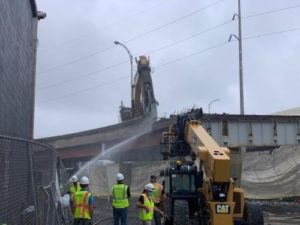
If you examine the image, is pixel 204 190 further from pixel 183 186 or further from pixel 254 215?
pixel 254 215

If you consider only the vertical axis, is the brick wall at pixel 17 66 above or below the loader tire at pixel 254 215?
above

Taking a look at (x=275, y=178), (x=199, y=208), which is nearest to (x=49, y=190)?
(x=199, y=208)

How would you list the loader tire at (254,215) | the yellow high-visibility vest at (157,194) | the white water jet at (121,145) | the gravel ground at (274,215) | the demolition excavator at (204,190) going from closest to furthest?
the demolition excavator at (204,190) → the loader tire at (254,215) → the yellow high-visibility vest at (157,194) → the gravel ground at (274,215) → the white water jet at (121,145)

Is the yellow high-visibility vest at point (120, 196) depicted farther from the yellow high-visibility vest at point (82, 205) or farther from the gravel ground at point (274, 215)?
the gravel ground at point (274, 215)

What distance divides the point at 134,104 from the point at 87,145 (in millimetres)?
13291

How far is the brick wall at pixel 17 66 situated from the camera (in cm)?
1168

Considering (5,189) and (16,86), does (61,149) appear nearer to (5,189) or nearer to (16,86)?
(16,86)

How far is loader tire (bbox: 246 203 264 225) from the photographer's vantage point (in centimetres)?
1374

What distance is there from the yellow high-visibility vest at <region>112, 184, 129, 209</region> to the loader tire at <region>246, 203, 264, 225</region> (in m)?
2.98

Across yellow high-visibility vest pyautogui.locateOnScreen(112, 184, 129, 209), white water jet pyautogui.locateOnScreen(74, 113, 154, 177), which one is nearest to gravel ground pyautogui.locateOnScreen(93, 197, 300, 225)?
yellow high-visibility vest pyautogui.locateOnScreen(112, 184, 129, 209)

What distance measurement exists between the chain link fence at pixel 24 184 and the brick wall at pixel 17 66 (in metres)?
1.34

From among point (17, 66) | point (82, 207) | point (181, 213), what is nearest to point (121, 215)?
point (181, 213)

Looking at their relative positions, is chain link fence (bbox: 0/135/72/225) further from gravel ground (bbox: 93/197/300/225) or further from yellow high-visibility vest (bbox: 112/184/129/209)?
gravel ground (bbox: 93/197/300/225)

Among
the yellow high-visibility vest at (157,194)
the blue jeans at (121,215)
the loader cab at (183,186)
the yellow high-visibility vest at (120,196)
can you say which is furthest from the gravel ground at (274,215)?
the loader cab at (183,186)
